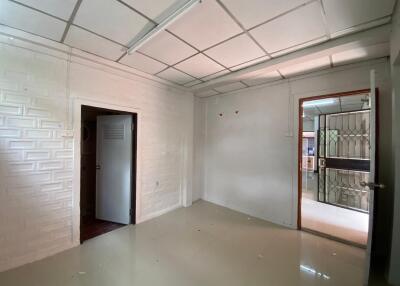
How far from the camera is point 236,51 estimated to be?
2469 mm

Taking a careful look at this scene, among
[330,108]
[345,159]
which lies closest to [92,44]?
[345,159]

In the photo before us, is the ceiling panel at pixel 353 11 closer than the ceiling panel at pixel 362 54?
Yes

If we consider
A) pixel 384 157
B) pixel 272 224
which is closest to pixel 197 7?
pixel 384 157

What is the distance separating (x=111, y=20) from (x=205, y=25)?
933 mm

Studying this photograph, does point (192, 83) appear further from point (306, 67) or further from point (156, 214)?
point (156, 214)

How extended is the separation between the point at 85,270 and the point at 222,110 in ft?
11.8

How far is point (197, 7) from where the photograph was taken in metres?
1.70

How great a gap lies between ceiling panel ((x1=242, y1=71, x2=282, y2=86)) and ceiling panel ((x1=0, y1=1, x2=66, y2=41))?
2.72 meters

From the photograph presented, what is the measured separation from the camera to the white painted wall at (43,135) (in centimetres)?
207

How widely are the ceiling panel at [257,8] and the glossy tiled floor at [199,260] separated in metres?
2.63

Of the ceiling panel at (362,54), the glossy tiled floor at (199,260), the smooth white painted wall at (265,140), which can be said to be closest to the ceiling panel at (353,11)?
the ceiling panel at (362,54)

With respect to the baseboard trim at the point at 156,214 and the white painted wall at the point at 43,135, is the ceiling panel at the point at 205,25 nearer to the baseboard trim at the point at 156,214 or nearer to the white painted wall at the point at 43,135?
the white painted wall at the point at 43,135

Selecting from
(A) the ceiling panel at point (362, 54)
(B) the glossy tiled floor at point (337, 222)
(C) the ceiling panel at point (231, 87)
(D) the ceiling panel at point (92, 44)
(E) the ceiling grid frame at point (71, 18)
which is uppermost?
(E) the ceiling grid frame at point (71, 18)

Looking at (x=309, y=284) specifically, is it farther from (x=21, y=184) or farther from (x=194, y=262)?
(x=21, y=184)
